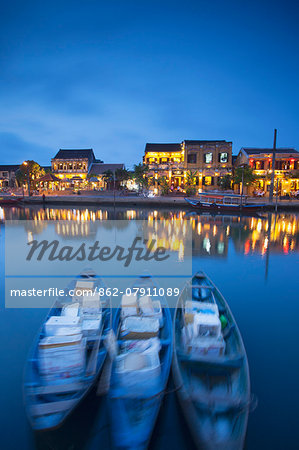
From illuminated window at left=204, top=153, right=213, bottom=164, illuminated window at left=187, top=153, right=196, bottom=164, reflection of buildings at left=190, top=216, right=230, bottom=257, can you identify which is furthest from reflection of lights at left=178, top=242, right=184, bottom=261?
illuminated window at left=204, top=153, right=213, bottom=164

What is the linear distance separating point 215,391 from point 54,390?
10.5 ft

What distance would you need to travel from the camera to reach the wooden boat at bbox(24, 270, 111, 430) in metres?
4.33

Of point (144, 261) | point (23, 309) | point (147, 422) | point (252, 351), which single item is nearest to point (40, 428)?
point (147, 422)

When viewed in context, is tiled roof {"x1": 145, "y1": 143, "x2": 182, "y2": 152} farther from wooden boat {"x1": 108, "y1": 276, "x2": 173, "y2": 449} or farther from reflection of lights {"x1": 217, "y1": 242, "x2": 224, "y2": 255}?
wooden boat {"x1": 108, "y1": 276, "x2": 173, "y2": 449}

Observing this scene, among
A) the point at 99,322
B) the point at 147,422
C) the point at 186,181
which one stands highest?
the point at 186,181

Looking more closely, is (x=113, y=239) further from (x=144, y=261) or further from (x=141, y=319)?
(x=141, y=319)

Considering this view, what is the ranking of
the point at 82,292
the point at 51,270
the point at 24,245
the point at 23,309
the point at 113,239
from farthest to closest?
the point at 113,239 < the point at 24,245 < the point at 51,270 < the point at 23,309 < the point at 82,292

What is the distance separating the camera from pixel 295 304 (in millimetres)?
10930

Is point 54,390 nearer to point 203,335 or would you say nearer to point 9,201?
point 203,335

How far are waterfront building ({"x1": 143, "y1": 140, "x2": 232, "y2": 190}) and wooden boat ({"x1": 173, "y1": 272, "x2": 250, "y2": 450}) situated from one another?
51.4 meters

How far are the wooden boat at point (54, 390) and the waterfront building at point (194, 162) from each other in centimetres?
5195

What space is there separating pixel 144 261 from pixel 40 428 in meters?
13.7

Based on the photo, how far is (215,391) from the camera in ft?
15.7

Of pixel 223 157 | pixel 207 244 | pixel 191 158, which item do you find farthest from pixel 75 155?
pixel 207 244
